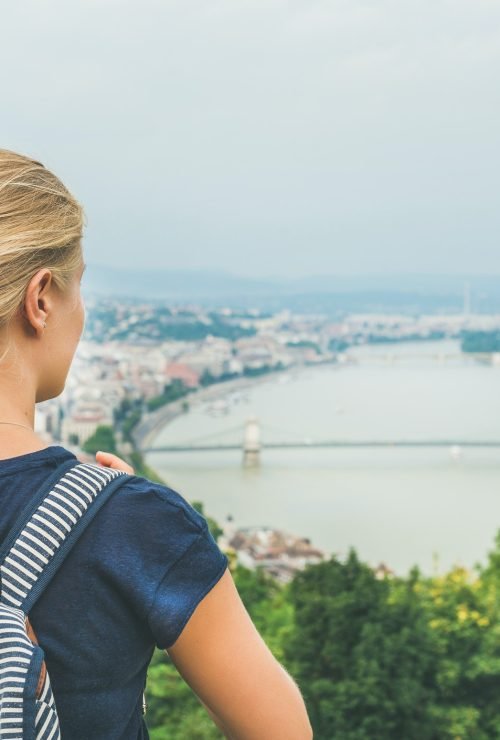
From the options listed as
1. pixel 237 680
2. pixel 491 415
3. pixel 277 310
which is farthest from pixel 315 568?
pixel 277 310

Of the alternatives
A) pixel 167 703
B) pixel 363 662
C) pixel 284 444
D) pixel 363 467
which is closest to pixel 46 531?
pixel 363 662

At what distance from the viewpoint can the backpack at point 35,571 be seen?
0.20 m

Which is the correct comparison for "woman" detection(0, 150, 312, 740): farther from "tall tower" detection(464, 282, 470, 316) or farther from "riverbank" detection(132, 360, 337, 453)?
"tall tower" detection(464, 282, 470, 316)

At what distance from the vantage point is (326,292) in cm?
2456

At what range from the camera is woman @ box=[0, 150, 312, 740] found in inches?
8.9

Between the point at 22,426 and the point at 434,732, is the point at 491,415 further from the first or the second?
the point at 22,426

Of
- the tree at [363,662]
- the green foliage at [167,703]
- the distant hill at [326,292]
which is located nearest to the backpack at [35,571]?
the tree at [363,662]

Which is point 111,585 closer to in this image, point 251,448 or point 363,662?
point 363,662

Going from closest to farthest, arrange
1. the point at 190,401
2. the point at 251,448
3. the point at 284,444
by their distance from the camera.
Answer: the point at 251,448
the point at 284,444
the point at 190,401

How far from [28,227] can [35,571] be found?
0.09m

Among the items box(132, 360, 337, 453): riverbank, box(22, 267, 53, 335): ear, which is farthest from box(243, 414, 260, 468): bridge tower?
box(22, 267, 53, 335): ear

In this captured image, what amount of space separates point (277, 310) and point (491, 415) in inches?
360

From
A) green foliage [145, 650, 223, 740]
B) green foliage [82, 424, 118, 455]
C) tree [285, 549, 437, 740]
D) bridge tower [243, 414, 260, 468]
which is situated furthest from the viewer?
bridge tower [243, 414, 260, 468]

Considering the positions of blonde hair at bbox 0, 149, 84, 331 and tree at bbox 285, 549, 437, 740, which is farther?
tree at bbox 285, 549, 437, 740
